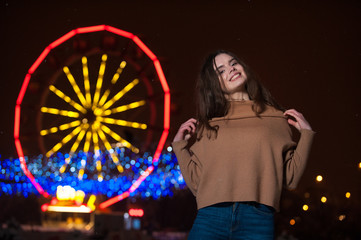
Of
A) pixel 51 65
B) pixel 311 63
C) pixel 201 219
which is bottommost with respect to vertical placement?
pixel 201 219

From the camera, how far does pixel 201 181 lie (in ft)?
6.05

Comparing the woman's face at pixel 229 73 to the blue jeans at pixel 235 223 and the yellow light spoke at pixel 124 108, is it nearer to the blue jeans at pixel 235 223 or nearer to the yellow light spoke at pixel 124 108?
the blue jeans at pixel 235 223

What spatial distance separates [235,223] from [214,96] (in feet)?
1.40

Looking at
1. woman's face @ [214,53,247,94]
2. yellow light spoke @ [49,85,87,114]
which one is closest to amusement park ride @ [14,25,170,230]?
yellow light spoke @ [49,85,87,114]

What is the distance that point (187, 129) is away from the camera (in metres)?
1.93

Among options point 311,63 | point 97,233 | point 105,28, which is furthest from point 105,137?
point 311,63

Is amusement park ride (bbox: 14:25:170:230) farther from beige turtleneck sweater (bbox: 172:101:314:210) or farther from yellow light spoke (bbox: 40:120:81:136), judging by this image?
beige turtleneck sweater (bbox: 172:101:314:210)

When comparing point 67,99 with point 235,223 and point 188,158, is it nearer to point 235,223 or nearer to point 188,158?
point 188,158

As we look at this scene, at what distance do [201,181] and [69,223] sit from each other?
7.17m

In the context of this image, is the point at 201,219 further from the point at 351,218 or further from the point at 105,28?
the point at 105,28

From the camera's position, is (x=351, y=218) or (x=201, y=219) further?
(x=351, y=218)

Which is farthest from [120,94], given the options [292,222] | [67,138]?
[292,222]

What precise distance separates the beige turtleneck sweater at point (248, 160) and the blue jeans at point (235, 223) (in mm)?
25

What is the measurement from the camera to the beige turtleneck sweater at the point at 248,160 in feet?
5.81
